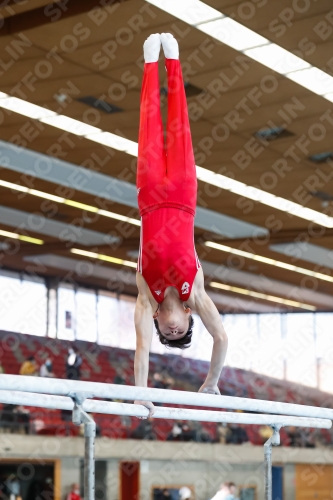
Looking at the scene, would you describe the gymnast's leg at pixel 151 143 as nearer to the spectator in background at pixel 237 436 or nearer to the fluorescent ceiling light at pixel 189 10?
the fluorescent ceiling light at pixel 189 10

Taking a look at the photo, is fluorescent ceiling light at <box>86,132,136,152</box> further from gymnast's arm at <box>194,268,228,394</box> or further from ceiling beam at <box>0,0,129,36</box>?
gymnast's arm at <box>194,268,228,394</box>

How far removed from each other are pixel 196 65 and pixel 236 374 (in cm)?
1678

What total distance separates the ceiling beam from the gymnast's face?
3552mm

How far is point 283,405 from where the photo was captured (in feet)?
13.1

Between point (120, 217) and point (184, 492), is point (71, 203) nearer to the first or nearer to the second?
point (120, 217)

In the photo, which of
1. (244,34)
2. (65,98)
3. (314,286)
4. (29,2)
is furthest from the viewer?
(314,286)

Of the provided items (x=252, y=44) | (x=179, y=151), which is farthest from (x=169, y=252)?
(x=252, y=44)

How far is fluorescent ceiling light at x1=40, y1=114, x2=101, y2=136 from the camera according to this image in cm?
992

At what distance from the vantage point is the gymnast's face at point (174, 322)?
466 cm

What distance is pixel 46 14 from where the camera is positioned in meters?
7.37

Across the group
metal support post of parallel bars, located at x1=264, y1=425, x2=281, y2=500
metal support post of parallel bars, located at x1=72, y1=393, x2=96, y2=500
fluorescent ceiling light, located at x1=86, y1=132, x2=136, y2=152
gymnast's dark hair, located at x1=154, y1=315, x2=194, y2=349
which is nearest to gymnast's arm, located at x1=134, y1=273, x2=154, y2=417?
gymnast's dark hair, located at x1=154, y1=315, x2=194, y2=349

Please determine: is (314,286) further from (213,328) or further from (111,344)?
(213,328)

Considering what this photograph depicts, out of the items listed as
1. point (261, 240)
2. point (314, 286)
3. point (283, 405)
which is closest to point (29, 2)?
point (283, 405)

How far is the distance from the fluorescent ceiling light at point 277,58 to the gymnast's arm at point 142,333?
4.11 meters
